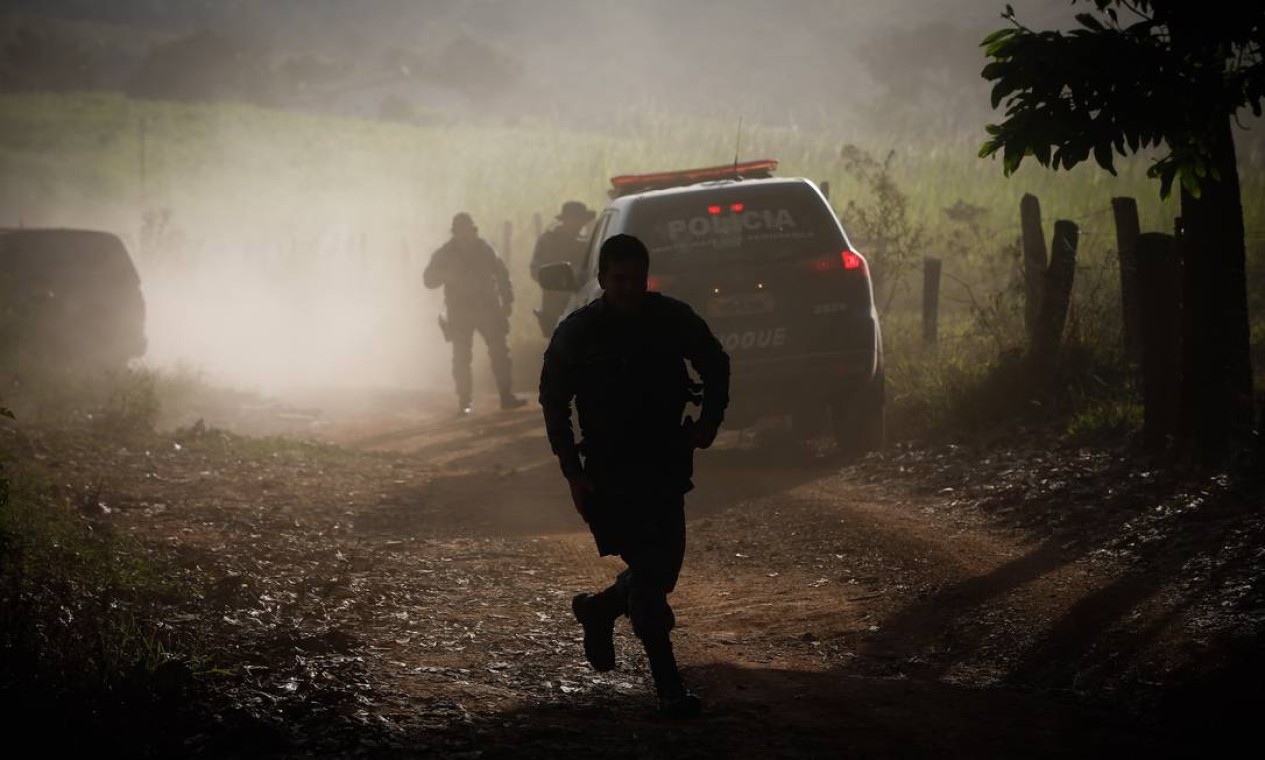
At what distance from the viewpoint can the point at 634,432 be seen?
16.1 feet

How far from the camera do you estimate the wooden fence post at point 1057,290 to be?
1054cm

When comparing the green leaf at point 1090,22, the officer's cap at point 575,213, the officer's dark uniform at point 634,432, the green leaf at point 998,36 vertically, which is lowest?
the officer's dark uniform at point 634,432

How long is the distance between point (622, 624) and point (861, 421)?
474cm

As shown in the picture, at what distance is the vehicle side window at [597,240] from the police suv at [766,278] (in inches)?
16.6

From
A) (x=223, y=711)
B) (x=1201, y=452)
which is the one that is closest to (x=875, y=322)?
(x=1201, y=452)

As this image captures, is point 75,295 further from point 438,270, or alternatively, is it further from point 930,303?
point 930,303

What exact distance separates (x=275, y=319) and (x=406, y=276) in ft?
14.5

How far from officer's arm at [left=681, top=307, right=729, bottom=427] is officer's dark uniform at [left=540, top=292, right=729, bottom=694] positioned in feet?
0.04

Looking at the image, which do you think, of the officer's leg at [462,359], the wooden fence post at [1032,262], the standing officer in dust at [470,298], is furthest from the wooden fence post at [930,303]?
the officer's leg at [462,359]

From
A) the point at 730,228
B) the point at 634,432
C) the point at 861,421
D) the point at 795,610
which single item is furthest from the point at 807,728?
the point at 861,421

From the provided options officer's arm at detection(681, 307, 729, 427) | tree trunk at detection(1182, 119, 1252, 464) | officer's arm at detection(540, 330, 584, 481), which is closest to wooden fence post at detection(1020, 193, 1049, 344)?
tree trunk at detection(1182, 119, 1252, 464)

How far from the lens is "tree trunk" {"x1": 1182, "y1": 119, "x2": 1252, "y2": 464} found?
8.00 meters

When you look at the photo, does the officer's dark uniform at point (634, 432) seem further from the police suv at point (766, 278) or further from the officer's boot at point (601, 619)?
the police suv at point (766, 278)

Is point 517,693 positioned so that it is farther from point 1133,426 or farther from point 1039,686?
point 1133,426
